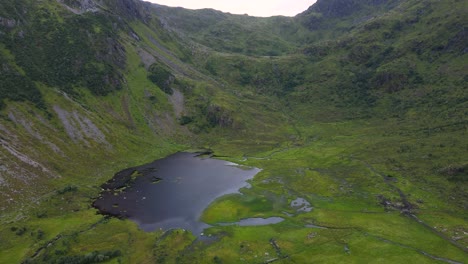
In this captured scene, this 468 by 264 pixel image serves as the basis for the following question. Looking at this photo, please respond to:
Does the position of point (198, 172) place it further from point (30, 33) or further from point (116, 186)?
point (30, 33)

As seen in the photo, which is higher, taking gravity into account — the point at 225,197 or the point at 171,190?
the point at 171,190

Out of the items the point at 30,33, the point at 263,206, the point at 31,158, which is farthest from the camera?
the point at 30,33

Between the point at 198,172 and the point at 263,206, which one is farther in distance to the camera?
the point at 198,172

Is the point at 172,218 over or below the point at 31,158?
below

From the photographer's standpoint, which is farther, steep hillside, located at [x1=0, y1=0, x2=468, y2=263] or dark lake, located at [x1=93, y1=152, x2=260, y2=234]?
dark lake, located at [x1=93, y1=152, x2=260, y2=234]

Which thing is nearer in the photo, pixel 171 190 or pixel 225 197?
pixel 225 197

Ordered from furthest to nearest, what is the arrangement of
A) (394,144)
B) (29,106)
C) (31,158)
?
1. (394,144)
2. (29,106)
3. (31,158)

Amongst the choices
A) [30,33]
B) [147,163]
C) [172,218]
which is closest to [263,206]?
[172,218]

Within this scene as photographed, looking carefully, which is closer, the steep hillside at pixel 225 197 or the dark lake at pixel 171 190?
the steep hillside at pixel 225 197
